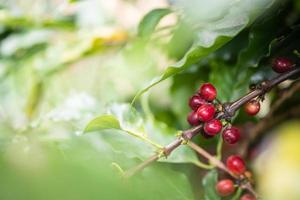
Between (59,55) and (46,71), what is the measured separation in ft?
0.23

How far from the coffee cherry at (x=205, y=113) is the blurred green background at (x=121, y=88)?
0.06 metres

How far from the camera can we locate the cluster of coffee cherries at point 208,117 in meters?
0.55

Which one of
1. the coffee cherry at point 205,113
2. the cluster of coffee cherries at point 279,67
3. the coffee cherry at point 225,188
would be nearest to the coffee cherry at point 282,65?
the cluster of coffee cherries at point 279,67

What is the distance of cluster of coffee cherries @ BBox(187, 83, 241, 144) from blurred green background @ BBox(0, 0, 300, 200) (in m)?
0.05

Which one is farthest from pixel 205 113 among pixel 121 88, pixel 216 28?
pixel 121 88

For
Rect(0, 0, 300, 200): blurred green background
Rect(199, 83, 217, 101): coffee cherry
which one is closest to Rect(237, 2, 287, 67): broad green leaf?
Rect(0, 0, 300, 200): blurred green background

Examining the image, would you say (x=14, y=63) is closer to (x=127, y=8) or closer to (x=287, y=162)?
(x=127, y=8)

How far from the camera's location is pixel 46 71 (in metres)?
1.43

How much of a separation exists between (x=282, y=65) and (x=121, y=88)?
0.91 metres

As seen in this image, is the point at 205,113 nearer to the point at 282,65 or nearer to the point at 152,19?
the point at 282,65

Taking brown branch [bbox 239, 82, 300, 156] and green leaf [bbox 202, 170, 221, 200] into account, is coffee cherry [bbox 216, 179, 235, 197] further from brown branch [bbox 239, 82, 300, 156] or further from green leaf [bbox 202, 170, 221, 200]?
brown branch [bbox 239, 82, 300, 156]

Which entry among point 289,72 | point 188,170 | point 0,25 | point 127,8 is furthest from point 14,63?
point 289,72

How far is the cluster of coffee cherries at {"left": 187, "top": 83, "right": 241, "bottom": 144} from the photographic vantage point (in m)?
0.55

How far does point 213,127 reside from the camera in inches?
21.5
